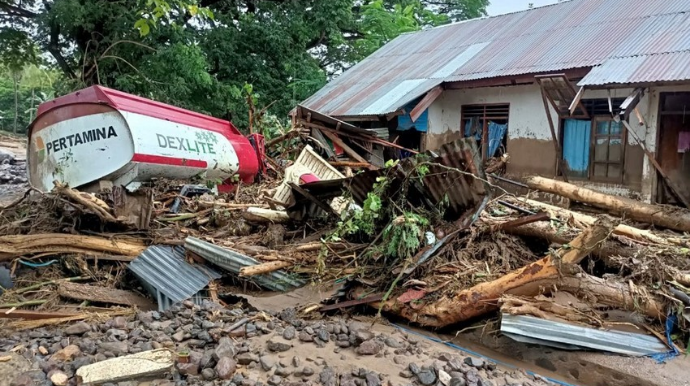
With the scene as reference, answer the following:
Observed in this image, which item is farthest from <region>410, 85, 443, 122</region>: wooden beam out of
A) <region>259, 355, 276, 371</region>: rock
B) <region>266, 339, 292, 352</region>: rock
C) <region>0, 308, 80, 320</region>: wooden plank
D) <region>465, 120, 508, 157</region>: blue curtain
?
<region>0, 308, 80, 320</region>: wooden plank

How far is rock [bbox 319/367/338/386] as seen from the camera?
3.55m

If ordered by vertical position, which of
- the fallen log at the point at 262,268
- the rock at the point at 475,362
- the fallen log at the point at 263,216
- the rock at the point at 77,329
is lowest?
the rock at the point at 475,362

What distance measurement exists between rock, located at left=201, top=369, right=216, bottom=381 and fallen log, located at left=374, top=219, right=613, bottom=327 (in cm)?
192

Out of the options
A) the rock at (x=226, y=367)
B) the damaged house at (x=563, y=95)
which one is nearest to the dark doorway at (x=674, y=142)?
the damaged house at (x=563, y=95)

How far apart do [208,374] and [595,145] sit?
27.8 ft

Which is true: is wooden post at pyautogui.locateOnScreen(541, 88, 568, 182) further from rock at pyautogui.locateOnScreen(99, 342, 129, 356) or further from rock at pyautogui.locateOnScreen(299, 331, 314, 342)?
rock at pyautogui.locateOnScreen(99, 342, 129, 356)

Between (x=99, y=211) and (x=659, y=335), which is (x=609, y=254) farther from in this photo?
(x=99, y=211)

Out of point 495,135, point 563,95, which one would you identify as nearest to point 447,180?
point 563,95

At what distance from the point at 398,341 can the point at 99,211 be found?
12.6 ft

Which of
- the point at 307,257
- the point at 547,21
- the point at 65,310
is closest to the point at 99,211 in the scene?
the point at 65,310

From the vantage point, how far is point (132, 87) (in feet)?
44.4

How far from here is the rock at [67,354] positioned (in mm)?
3815

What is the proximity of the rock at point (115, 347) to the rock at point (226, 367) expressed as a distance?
2.81 ft

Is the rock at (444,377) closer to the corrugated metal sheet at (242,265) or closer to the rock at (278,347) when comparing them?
the rock at (278,347)
